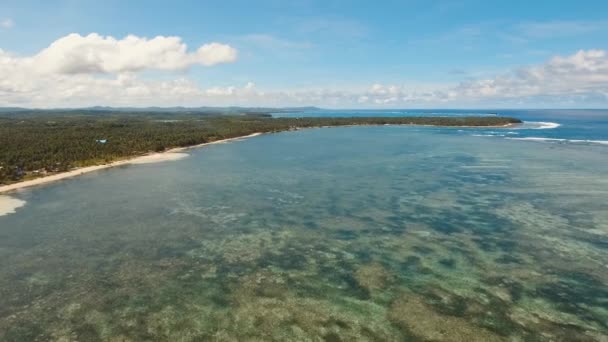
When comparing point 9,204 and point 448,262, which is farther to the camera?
point 9,204

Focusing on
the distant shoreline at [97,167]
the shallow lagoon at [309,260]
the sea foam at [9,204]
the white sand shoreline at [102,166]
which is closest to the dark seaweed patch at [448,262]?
the shallow lagoon at [309,260]

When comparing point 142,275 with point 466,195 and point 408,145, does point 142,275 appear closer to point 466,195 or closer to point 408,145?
point 466,195

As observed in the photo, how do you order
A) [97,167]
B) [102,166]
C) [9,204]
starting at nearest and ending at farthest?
1. [9,204]
2. [97,167]
3. [102,166]

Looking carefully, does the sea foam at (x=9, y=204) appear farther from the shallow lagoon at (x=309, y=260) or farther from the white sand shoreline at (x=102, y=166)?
the white sand shoreline at (x=102, y=166)

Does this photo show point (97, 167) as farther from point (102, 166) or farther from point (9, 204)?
point (9, 204)

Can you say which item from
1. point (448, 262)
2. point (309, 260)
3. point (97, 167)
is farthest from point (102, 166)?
point (448, 262)

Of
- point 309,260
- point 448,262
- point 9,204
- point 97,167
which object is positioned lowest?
point 309,260

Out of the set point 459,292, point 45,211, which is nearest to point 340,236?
point 459,292

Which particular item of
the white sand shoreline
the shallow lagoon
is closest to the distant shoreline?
the white sand shoreline
